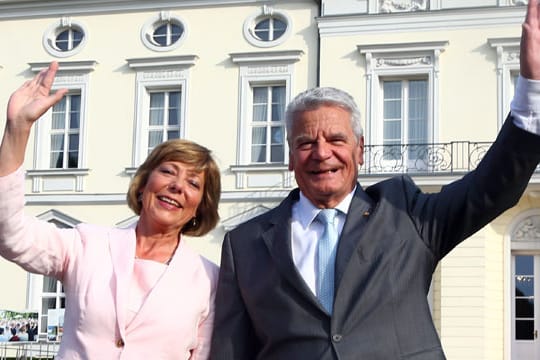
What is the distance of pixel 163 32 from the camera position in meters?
18.6

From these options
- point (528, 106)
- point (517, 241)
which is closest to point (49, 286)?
point (517, 241)

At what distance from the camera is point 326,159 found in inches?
127

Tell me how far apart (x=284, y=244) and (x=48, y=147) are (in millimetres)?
16410

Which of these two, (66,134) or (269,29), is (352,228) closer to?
(269,29)

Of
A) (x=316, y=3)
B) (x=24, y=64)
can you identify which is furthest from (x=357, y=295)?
(x=24, y=64)

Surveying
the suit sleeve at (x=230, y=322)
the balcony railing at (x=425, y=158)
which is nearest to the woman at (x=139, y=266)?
the suit sleeve at (x=230, y=322)

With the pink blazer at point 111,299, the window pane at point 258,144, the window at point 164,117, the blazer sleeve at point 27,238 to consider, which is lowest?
the pink blazer at point 111,299

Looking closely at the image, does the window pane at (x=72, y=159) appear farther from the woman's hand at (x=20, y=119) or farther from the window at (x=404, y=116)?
the woman's hand at (x=20, y=119)

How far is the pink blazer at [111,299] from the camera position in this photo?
341 centimetres

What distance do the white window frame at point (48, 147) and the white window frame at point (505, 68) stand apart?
8073 mm

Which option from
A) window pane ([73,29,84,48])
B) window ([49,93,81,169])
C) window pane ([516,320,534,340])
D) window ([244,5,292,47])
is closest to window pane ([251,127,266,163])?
window ([244,5,292,47])

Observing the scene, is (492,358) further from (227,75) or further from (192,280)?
(192,280)

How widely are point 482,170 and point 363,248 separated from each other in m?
0.49

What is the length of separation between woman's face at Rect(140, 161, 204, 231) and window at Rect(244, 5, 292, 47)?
14196mm
